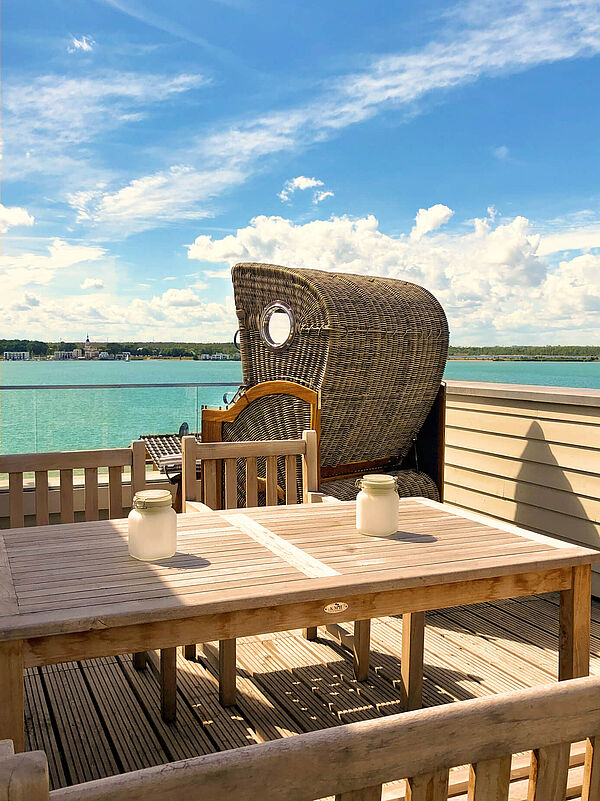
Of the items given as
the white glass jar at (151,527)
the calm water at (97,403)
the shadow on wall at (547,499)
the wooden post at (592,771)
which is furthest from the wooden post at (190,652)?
the wooden post at (592,771)

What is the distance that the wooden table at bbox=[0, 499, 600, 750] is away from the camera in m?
1.60

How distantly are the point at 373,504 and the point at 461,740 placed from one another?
1422mm

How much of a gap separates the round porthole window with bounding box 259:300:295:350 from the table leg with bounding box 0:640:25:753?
9.64 ft

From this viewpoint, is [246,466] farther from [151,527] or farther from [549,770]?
[549,770]

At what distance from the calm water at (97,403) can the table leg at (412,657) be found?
2892 mm

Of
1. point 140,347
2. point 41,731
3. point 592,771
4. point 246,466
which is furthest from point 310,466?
point 140,347

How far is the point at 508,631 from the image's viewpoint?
143 inches

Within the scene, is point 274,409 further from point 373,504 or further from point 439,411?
point 373,504

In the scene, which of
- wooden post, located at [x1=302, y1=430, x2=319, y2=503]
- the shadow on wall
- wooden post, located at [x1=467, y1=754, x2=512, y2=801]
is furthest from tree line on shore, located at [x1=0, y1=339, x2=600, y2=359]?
wooden post, located at [x1=467, y1=754, x2=512, y2=801]

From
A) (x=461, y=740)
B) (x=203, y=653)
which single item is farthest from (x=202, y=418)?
(x=461, y=740)

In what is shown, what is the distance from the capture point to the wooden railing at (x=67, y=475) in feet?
9.54

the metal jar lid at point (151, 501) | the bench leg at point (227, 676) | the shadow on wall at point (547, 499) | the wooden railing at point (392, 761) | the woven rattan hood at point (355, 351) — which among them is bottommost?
the bench leg at point (227, 676)

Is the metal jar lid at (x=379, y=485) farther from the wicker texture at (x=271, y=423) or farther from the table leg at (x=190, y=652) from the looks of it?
the wicker texture at (x=271, y=423)

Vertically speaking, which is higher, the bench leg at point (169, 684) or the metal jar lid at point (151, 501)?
the metal jar lid at point (151, 501)
